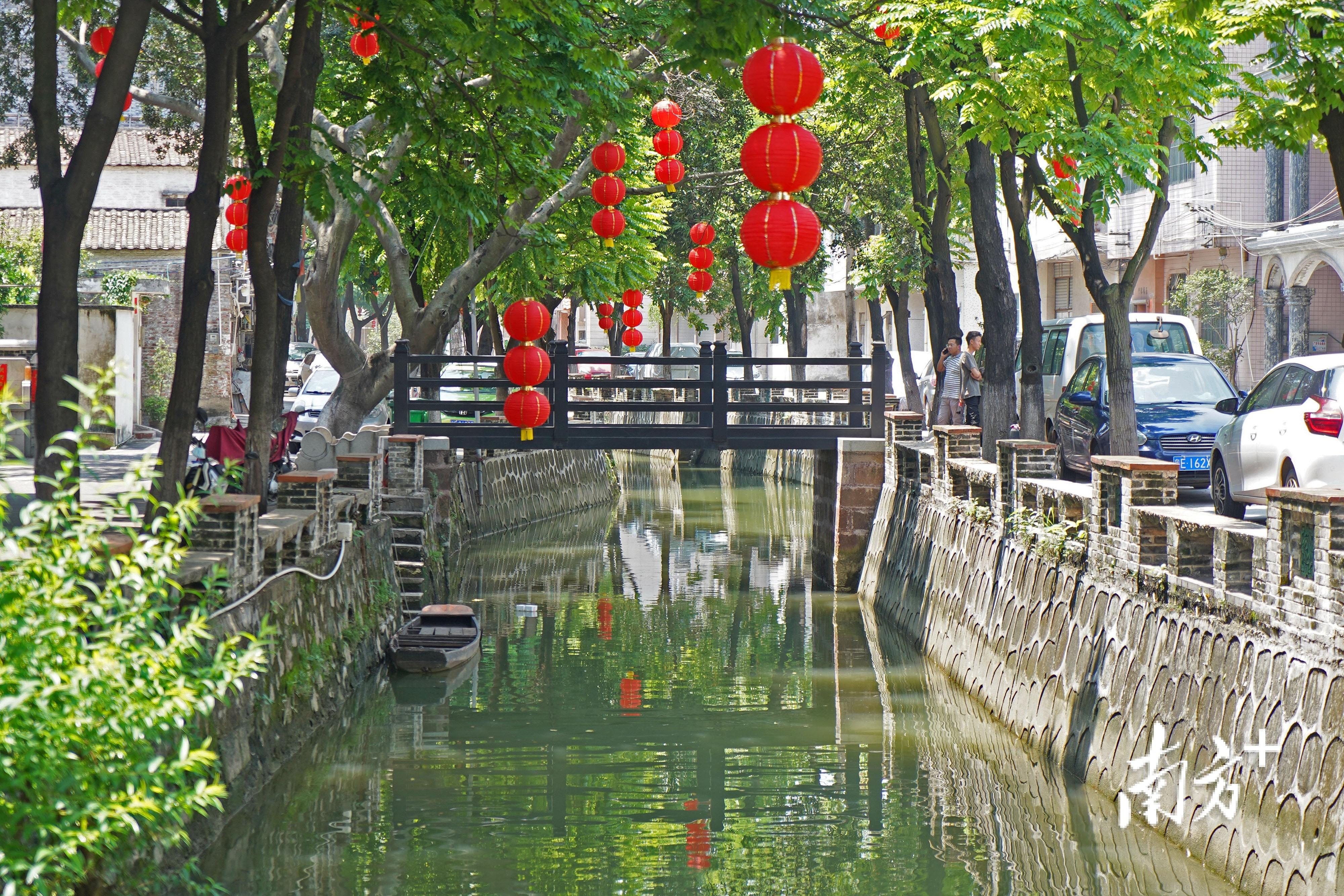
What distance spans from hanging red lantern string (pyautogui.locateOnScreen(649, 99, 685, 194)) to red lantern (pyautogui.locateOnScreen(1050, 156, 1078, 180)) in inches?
204

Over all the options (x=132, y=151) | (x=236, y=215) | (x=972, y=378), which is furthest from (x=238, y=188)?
(x=132, y=151)

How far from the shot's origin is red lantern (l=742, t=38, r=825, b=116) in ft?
27.7

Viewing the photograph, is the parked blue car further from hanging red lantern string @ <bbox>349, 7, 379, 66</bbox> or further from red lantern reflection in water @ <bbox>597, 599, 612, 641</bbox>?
hanging red lantern string @ <bbox>349, 7, 379, 66</bbox>

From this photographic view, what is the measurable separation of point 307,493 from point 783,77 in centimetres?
600

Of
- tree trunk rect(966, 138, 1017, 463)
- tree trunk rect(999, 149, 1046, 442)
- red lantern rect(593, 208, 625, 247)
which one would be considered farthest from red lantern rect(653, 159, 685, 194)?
tree trunk rect(999, 149, 1046, 442)

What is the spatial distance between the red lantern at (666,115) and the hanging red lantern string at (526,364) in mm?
2691

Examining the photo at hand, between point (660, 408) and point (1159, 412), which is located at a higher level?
point (660, 408)

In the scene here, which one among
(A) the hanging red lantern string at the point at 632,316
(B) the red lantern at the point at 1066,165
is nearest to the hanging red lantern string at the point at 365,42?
(B) the red lantern at the point at 1066,165

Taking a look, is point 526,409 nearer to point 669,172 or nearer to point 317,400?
point 669,172

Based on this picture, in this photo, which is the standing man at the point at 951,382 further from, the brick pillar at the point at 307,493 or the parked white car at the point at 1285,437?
the brick pillar at the point at 307,493

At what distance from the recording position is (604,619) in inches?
731

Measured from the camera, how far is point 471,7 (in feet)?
37.7

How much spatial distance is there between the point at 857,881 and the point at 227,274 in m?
31.9

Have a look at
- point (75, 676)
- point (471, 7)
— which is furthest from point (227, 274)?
point (75, 676)
